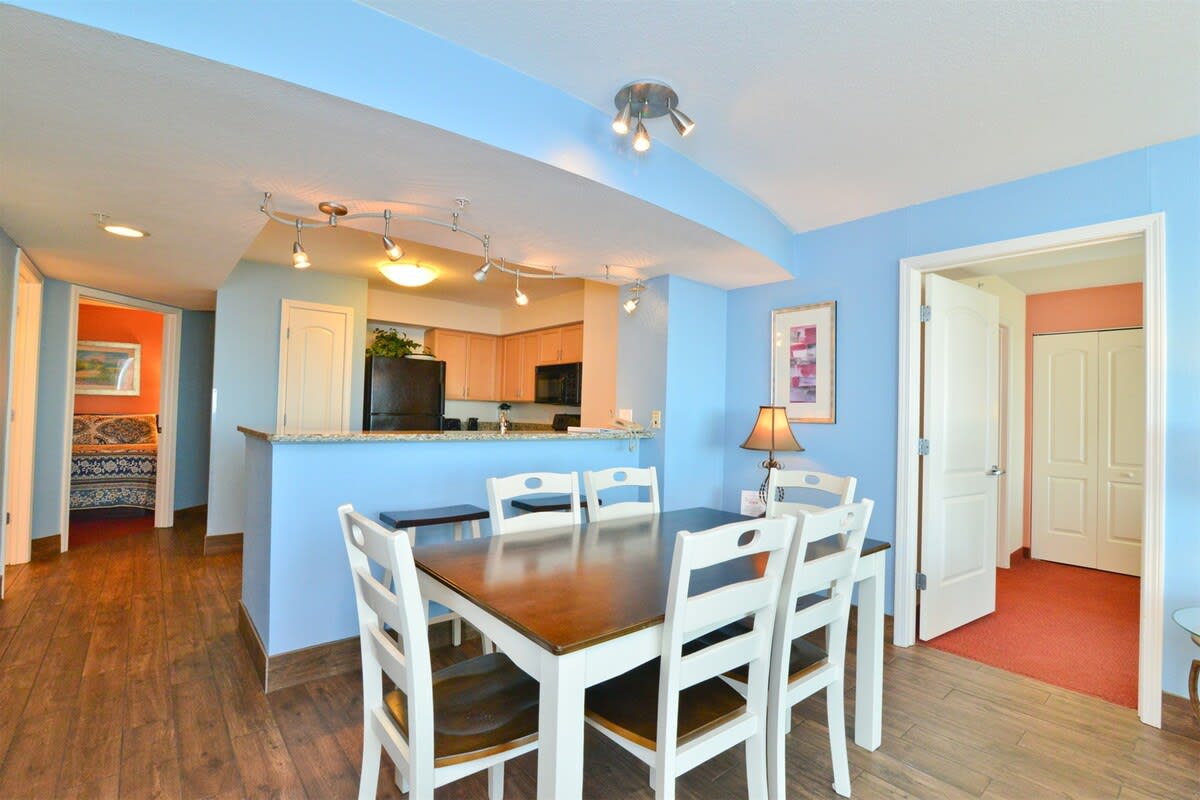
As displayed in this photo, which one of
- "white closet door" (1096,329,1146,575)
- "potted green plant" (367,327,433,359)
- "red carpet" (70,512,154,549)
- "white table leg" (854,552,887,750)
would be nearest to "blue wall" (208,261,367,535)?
"potted green plant" (367,327,433,359)

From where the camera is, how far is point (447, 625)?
9.07 ft

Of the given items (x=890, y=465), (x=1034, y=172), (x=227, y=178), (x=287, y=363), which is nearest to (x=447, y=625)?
(x=227, y=178)

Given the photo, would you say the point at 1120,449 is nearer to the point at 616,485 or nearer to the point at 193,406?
the point at 616,485

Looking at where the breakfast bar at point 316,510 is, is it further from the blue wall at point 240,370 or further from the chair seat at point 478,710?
the blue wall at point 240,370

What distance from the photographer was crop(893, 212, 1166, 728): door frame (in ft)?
7.11

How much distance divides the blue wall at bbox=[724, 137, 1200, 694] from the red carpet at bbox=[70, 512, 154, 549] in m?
5.22

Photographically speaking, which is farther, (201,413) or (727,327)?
(201,413)

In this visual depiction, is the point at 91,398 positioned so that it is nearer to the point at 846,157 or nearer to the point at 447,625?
the point at 447,625

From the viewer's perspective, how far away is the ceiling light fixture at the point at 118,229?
2568mm

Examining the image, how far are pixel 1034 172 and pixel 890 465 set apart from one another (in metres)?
1.57

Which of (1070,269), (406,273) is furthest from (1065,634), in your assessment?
(406,273)

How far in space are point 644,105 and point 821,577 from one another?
1751mm

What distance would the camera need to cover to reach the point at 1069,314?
4.46 m

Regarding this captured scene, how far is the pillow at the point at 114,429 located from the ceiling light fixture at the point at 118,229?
418 cm
